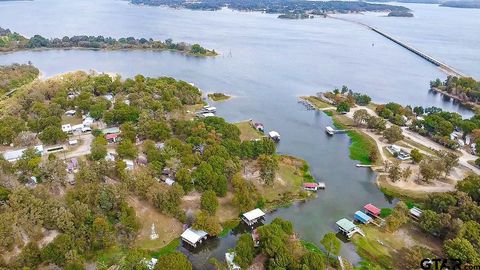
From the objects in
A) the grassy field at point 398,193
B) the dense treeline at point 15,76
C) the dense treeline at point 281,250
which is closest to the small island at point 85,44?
the dense treeline at point 15,76

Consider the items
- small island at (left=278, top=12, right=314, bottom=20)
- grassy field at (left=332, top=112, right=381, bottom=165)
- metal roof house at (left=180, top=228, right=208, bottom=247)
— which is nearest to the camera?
metal roof house at (left=180, top=228, right=208, bottom=247)

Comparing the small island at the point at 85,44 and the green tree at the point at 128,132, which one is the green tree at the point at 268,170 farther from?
the small island at the point at 85,44

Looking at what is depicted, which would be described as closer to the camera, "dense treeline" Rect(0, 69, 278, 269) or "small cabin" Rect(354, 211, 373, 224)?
"dense treeline" Rect(0, 69, 278, 269)

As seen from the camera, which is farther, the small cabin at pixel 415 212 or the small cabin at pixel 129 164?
the small cabin at pixel 129 164

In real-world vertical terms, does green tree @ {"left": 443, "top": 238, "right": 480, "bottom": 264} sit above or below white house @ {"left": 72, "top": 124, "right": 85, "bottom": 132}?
below

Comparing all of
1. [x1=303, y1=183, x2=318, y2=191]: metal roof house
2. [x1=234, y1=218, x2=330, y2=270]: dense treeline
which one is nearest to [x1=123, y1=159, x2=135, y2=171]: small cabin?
[x1=234, y1=218, x2=330, y2=270]: dense treeline

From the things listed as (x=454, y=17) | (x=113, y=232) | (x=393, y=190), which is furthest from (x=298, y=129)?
(x=454, y=17)

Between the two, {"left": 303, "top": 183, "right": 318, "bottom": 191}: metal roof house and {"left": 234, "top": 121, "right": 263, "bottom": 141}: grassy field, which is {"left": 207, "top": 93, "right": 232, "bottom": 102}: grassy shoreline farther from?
{"left": 303, "top": 183, "right": 318, "bottom": 191}: metal roof house
